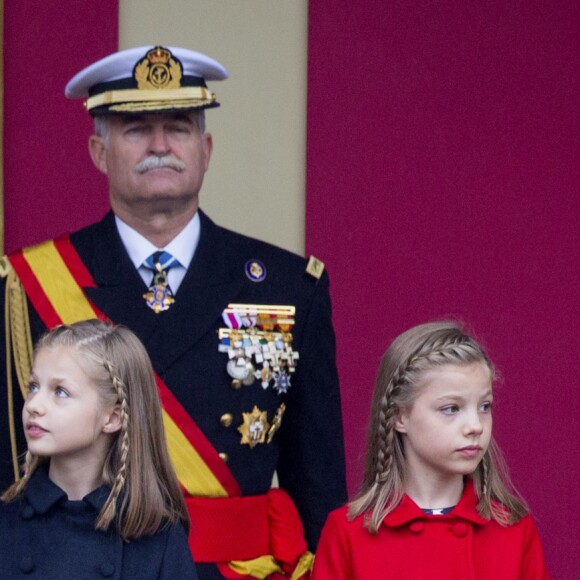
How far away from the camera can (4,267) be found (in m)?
4.75

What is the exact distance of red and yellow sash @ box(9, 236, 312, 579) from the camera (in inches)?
181

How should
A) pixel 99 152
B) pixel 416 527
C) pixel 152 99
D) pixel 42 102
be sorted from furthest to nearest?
pixel 42 102 < pixel 99 152 < pixel 152 99 < pixel 416 527

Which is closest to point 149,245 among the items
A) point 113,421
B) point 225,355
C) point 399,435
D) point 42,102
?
point 225,355

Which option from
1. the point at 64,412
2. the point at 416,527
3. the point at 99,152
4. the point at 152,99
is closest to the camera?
the point at 64,412

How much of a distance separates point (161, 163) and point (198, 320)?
0.37m

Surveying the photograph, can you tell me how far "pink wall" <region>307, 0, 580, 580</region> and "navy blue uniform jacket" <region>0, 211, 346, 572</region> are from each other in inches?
34.8

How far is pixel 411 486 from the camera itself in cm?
436

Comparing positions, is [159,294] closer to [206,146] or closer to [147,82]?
[206,146]

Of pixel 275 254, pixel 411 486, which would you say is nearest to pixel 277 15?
pixel 275 254

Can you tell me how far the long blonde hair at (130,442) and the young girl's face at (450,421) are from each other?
1.69 feet

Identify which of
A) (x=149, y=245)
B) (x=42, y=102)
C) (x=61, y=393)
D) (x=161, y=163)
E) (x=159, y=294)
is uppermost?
(x=42, y=102)

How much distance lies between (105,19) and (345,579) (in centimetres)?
204

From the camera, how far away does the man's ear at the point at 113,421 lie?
167 inches

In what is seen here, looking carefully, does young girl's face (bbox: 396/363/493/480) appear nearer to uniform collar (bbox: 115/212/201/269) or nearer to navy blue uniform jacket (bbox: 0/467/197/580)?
navy blue uniform jacket (bbox: 0/467/197/580)
